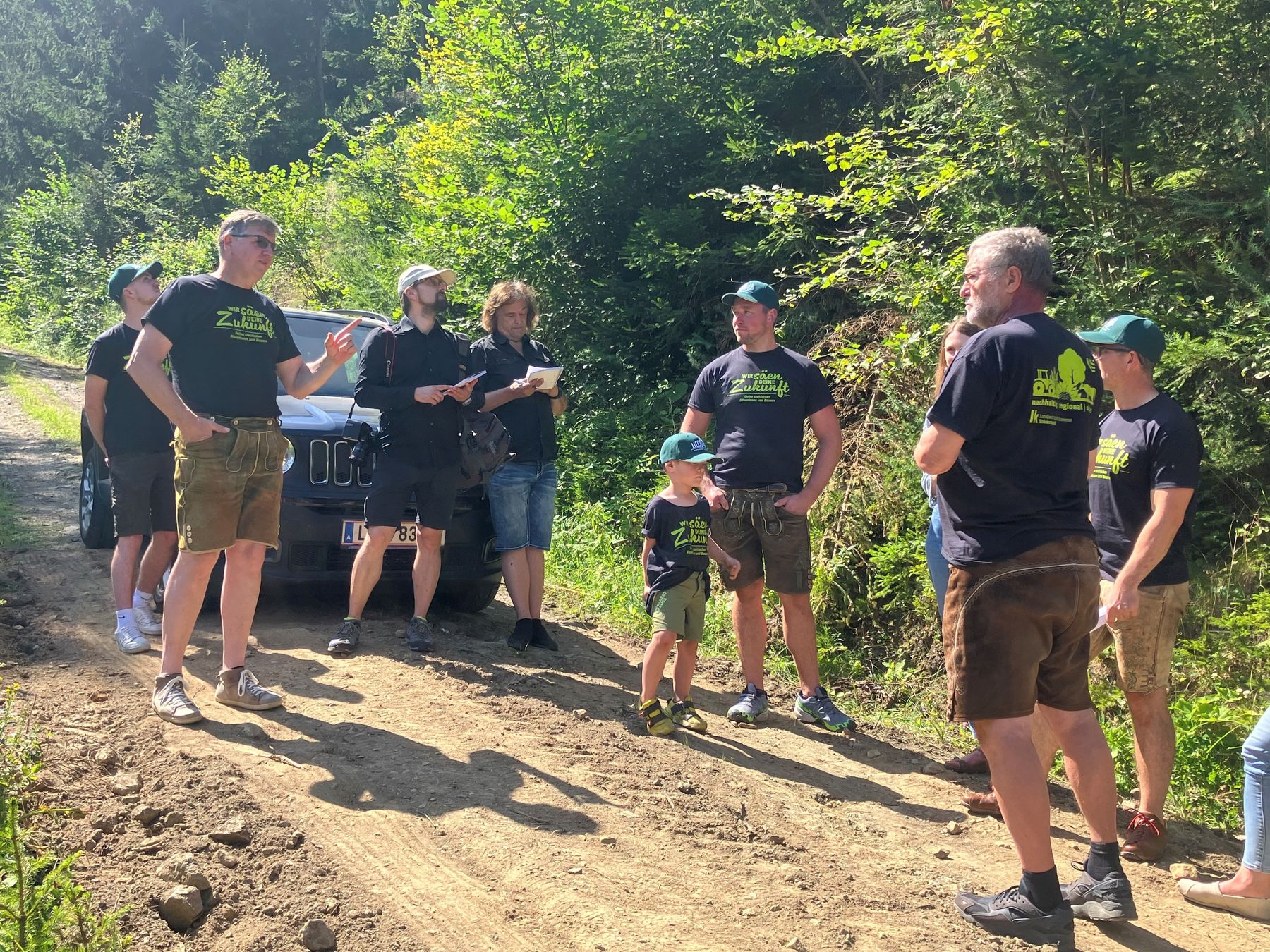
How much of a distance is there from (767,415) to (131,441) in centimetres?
367

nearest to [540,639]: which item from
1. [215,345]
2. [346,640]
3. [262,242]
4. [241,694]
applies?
[346,640]

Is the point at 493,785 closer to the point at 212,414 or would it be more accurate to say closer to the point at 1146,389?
the point at 212,414

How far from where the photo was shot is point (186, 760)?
441cm

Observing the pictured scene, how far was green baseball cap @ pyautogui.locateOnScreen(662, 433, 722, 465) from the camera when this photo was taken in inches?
209

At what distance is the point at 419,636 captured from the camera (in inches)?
247

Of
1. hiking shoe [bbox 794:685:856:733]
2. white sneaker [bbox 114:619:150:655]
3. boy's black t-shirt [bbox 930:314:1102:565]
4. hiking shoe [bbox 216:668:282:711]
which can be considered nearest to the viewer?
boy's black t-shirt [bbox 930:314:1102:565]

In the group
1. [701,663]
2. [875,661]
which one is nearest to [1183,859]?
[875,661]

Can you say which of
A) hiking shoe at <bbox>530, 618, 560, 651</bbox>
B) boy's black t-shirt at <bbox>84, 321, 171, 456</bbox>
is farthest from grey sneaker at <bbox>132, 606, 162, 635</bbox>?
hiking shoe at <bbox>530, 618, 560, 651</bbox>

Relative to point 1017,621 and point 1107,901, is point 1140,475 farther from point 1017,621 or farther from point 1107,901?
point 1107,901

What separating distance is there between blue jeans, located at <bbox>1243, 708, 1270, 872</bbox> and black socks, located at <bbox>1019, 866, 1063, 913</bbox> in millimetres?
870

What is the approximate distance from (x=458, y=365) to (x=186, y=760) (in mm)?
2833

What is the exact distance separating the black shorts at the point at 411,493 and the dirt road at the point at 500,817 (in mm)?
777

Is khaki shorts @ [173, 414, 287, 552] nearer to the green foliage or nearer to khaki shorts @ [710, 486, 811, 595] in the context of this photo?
the green foliage

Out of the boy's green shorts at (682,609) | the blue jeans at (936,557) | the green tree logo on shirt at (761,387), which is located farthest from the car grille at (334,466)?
the blue jeans at (936,557)
